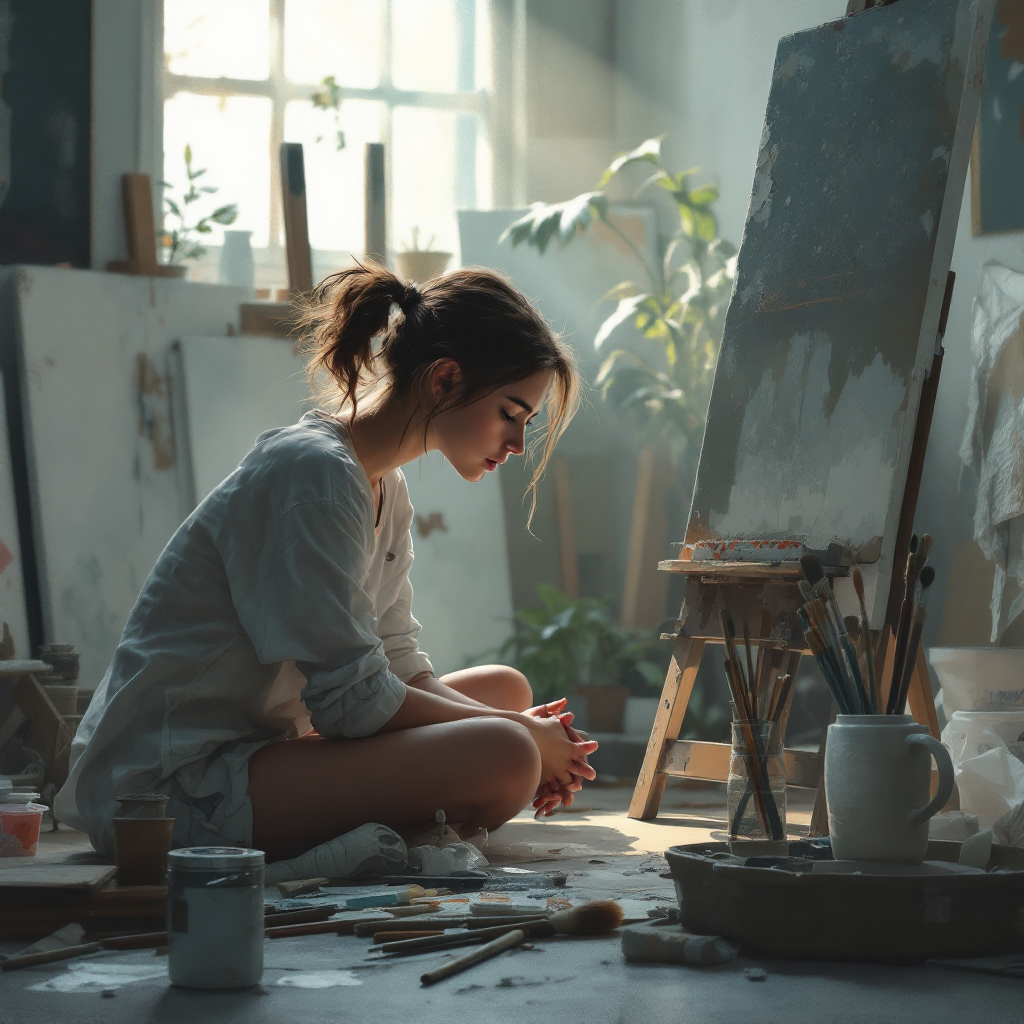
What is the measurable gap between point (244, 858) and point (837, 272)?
1.72 m

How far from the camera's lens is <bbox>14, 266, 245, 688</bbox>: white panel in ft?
11.1

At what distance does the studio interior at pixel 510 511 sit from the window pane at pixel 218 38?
14 millimetres

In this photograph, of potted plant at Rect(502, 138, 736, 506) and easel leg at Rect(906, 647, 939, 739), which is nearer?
A: easel leg at Rect(906, 647, 939, 739)

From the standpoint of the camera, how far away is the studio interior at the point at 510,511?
1288mm

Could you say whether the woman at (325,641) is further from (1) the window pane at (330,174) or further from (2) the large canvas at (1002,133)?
(1) the window pane at (330,174)

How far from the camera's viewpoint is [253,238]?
4098 millimetres

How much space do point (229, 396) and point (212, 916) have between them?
2.61 metres

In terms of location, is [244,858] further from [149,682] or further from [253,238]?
[253,238]

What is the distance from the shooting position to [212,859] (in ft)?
3.84

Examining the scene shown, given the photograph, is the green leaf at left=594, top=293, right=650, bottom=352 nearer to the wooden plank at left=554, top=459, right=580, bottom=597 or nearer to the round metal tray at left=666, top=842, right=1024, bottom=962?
the wooden plank at left=554, top=459, right=580, bottom=597

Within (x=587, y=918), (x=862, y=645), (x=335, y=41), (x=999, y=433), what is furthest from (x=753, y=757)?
(x=335, y=41)

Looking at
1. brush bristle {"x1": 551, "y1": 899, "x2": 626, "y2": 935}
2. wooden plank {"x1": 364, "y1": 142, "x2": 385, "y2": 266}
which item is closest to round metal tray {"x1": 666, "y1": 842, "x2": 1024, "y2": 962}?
brush bristle {"x1": 551, "y1": 899, "x2": 626, "y2": 935}

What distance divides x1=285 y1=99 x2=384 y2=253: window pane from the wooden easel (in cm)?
200

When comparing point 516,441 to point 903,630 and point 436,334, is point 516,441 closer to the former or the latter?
point 436,334
